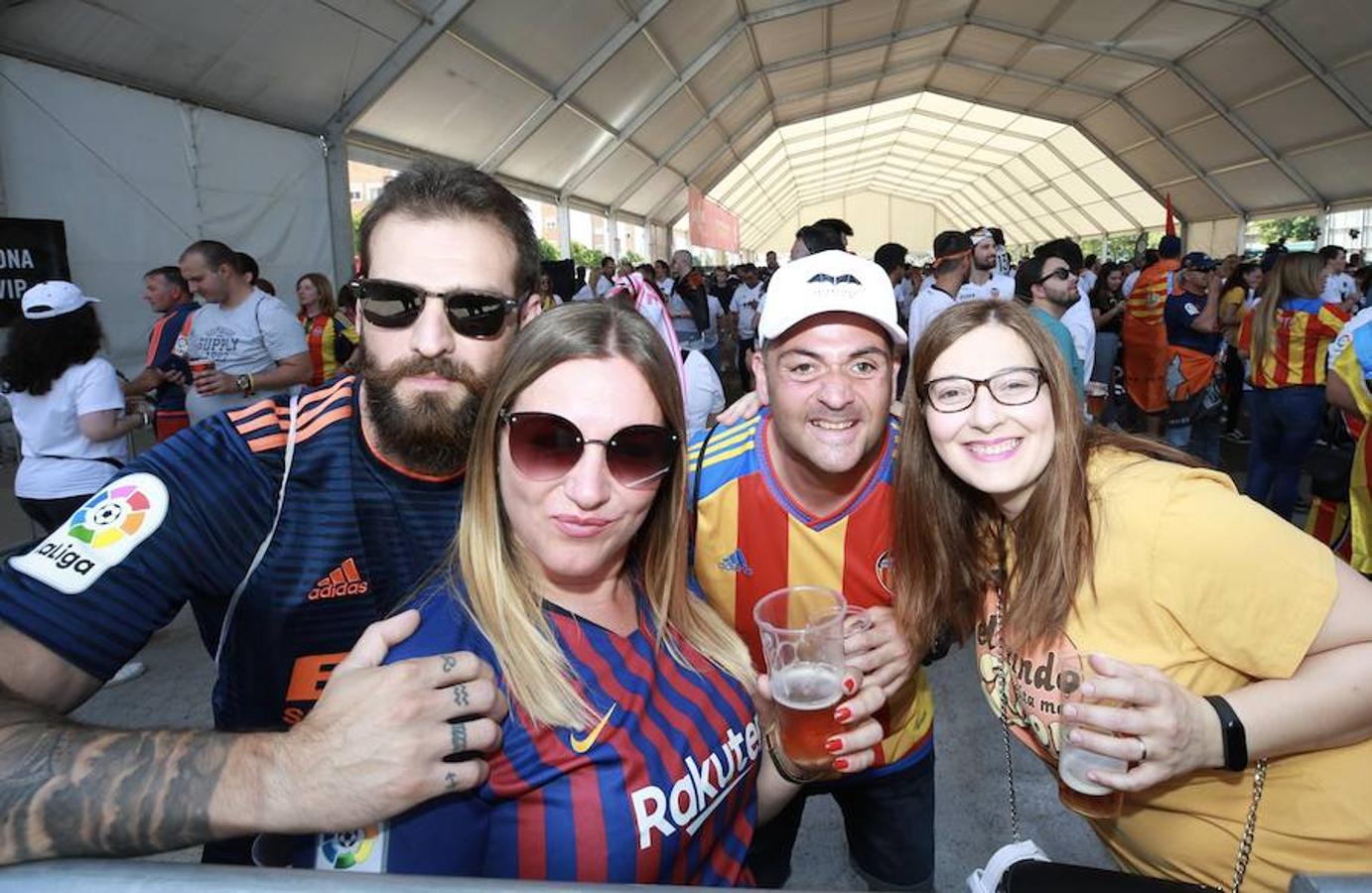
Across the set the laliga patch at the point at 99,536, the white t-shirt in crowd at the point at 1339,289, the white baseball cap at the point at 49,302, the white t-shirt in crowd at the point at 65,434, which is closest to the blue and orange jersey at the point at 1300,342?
the white t-shirt in crowd at the point at 1339,289

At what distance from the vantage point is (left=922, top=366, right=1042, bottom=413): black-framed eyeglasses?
167cm

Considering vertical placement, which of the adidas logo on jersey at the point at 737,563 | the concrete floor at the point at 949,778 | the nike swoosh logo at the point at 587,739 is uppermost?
the adidas logo on jersey at the point at 737,563

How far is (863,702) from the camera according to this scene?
160 centimetres

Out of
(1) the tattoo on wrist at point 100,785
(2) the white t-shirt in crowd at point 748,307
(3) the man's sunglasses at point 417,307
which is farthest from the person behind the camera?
(2) the white t-shirt in crowd at point 748,307

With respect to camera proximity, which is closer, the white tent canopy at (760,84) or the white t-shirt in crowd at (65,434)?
the white t-shirt in crowd at (65,434)

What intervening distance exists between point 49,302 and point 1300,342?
7.83 meters

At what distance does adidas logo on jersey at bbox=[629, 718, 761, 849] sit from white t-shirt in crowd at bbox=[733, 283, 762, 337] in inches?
459

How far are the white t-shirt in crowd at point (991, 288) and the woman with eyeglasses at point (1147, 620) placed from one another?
4.49 meters

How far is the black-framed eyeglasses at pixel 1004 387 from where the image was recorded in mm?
1665

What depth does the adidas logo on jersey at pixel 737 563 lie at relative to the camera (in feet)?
7.61

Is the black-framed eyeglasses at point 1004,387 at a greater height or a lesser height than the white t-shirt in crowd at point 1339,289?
lesser

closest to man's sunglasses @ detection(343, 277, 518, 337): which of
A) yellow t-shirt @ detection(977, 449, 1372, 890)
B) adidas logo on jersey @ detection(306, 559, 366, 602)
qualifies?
adidas logo on jersey @ detection(306, 559, 366, 602)

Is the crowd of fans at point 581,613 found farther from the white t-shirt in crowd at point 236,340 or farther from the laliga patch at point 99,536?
the white t-shirt in crowd at point 236,340

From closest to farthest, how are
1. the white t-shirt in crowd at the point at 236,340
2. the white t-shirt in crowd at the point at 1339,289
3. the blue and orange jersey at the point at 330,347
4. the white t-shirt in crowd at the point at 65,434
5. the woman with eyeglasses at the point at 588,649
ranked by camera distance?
1. the woman with eyeglasses at the point at 588,649
2. the white t-shirt in crowd at the point at 65,434
3. the white t-shirt in crowd at the point at 236,340
4. the blue and orange jersey at the point at 330,347
5. the white t-shirt in crowd at the point at 1339,289
